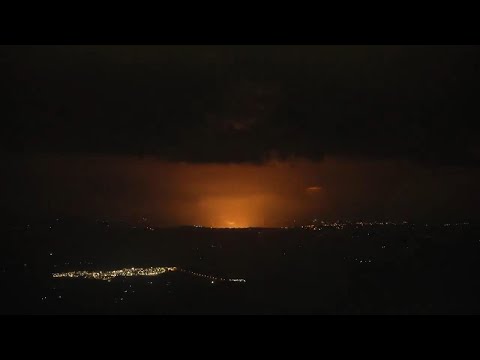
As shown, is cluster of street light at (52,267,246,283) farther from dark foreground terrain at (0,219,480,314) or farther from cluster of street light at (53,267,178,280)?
dark foreground terrain at (0,219,480,314)

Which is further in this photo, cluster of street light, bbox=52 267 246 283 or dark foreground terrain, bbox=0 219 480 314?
cluster of street light, bbox=52 267 246 283

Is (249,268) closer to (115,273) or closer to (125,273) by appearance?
(125,273)

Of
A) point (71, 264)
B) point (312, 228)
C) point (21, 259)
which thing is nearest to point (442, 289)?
point (312, 228)

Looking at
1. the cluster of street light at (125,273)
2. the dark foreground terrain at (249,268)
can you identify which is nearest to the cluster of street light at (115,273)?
the cluster of street light at (125,273)

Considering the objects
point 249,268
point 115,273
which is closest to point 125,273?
point 115,273

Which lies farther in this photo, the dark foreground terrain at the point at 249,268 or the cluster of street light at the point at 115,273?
the cluster of street light at the point at 115,273

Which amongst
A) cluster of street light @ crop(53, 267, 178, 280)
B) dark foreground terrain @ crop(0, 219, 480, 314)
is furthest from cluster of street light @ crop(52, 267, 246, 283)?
dark foreground terrain @ crop(0, 219, 480, 314)

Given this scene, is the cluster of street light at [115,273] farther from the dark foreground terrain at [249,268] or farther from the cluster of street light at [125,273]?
the dark foreground terrain at [249,268]

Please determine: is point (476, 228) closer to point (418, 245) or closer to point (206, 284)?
point (418, 245)
